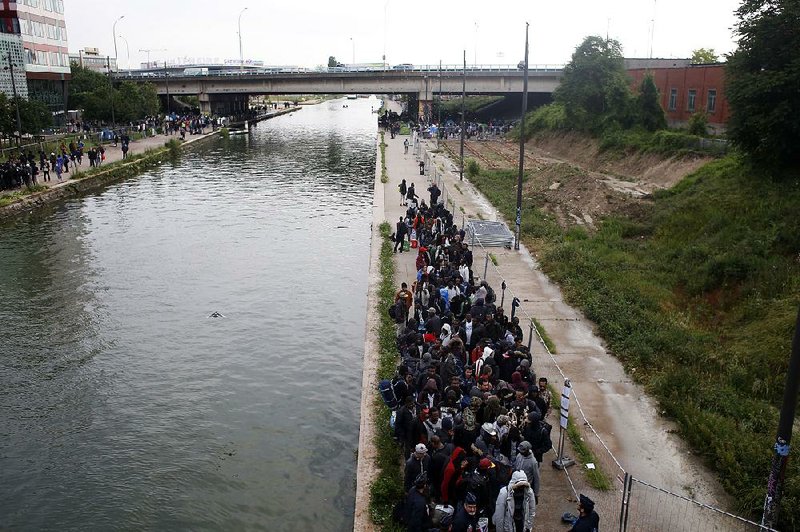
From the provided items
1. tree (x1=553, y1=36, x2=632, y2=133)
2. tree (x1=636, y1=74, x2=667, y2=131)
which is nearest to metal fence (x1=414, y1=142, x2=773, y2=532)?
tree (x1=636, y1=74, x2=667, y2=131)

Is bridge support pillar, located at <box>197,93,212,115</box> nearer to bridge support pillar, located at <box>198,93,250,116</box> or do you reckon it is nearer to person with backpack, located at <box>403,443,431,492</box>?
bridge support pillar, located at <box>198,93,250,116</box>

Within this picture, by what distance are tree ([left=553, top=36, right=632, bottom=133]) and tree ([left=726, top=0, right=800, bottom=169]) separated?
1117 inches

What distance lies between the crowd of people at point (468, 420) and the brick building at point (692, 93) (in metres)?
33.0

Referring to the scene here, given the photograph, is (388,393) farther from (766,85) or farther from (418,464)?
(766,85)

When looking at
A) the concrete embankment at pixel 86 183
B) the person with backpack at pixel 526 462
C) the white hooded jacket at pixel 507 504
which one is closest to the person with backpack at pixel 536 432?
the person with backpack at pixel 526 462

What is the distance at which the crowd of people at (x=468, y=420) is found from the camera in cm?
873

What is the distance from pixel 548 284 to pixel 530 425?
11508 millimetres

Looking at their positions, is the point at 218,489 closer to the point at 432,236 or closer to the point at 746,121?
the point at 432,236

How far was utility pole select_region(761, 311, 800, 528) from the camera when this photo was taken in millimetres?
8188

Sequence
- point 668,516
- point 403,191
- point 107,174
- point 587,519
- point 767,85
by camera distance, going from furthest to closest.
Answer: point 107,174 < point 403,191 < point 767,85 < point 668,516 < point 587,519

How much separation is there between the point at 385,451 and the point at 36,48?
225ft

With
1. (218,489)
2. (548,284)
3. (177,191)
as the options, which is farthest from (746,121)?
(177,191)

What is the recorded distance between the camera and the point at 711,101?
44250 mm

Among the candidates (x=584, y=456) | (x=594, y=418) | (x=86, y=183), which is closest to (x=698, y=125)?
(x=594, y=418)
